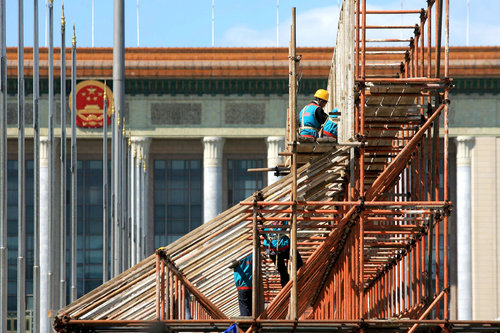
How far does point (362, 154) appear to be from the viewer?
35969 millimetres

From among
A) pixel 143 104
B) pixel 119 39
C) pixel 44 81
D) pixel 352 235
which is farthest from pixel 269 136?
pixel 352 235

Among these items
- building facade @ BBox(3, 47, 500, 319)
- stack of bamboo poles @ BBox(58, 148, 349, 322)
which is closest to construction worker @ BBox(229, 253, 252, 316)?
stack of bamboo poles @ BBox(58, 148, 349, 322)

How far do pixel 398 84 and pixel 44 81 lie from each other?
73429mm

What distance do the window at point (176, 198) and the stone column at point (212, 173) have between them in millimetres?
5467

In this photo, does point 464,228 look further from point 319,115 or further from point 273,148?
point 319,115

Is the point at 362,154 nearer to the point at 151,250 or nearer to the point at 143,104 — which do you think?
the point at 143,104

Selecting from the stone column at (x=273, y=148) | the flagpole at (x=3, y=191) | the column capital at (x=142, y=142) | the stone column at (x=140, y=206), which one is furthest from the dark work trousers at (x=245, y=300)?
the column capital at (x=142, y=142)

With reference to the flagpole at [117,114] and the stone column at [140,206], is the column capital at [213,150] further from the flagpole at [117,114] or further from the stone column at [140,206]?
the flagpole at [117,114]

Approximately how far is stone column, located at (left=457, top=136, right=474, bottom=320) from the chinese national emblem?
91.7ft

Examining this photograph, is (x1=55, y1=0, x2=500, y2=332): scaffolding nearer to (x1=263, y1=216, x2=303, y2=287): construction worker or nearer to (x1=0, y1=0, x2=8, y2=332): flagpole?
(x1=263, y1=216, x2=303, y2=287): construction worker

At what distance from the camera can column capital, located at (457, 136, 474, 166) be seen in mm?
106938

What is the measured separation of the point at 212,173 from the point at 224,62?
871 centimetres

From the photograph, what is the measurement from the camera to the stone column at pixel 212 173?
107562 mm

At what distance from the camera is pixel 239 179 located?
115 metres
